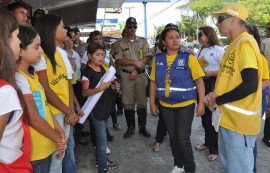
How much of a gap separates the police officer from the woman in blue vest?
1.68m

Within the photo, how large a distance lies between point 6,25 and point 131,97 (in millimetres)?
3739

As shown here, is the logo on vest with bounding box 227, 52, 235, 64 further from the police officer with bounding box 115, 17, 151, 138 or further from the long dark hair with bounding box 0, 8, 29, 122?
the police officer with bounding box 115, 17, 151, 138

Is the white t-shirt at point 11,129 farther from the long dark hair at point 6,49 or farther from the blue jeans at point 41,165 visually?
the blue jeans at point 41,165

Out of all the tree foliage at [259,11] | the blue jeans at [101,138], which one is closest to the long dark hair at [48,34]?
the blue jeans at [101,138]

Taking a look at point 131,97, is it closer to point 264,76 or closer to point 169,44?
point 169,44

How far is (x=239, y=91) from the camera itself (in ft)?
7.52

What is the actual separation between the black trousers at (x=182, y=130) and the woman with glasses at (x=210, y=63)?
0.75m

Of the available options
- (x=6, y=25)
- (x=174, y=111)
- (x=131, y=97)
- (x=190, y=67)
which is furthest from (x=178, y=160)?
→ (x=6, y=25)

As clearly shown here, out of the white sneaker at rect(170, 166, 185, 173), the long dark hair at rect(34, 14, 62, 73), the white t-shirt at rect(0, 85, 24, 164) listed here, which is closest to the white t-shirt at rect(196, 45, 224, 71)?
the white sneaker at rect(170, 166, 185, 173)

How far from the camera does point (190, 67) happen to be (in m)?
3.24

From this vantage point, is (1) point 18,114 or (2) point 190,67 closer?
(1) point 18,114

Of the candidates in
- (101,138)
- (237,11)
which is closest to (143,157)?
(101,138)

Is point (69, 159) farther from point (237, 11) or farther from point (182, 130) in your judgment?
point (237, 11)

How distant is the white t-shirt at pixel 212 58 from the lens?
4.06m
